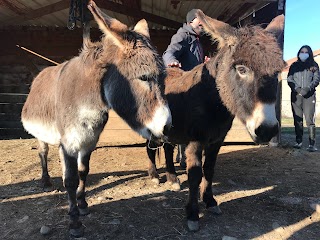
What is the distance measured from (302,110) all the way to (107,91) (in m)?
6.03

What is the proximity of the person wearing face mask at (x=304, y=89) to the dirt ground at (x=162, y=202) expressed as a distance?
54.1 inches

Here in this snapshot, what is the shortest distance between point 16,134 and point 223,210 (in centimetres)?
789

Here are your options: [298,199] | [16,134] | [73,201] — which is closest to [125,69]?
[73,201]

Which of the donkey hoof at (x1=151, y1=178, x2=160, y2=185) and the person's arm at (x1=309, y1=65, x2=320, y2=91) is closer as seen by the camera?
the donkey hoof at (x1=151, y1=178, x2=160, y2=185)

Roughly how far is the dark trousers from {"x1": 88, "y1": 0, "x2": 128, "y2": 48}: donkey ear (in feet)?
19.5

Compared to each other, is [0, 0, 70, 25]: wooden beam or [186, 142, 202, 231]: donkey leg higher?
[0, 0, 70, 25]: wooden beam

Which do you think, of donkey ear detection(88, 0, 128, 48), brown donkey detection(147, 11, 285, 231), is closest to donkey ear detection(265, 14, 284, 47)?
brown donkey detection(147, 11, 285, 231)

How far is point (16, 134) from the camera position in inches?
367

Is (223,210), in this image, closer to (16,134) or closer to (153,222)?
(153,222)

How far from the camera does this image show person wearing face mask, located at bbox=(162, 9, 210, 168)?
4110mm

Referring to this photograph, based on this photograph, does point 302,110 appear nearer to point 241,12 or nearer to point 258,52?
point 241,12

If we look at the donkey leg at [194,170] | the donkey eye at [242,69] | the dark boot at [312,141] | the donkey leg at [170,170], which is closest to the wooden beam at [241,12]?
the dark boot at [312,141]

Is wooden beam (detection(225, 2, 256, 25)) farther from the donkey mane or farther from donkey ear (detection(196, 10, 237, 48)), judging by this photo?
the donkey mane

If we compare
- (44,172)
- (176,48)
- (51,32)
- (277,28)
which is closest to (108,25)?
(277,28)
